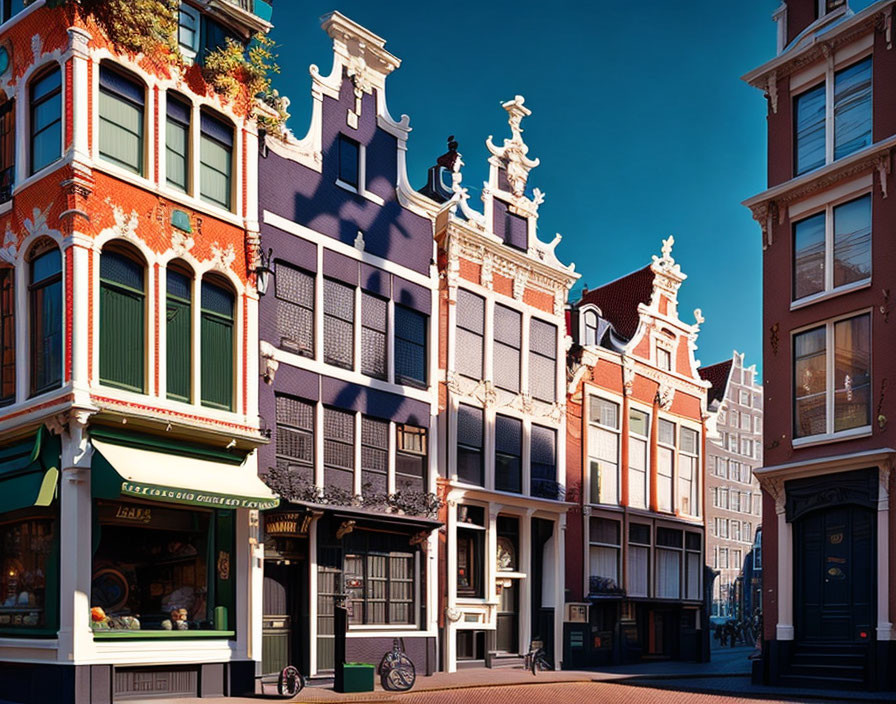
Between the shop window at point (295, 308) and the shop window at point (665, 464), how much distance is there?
53.3 feet

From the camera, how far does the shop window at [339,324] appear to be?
25578 millimetres

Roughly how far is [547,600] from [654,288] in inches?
457

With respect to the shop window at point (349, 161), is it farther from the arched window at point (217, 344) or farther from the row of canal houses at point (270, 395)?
the arched window at point (217, 344)

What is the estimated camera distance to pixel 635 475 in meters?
36.4

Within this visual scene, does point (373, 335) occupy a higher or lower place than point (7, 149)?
lower

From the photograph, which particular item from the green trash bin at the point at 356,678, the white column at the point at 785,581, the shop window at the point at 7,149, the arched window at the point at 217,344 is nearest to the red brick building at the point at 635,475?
the white column at the point at 785,581

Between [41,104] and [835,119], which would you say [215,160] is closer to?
[41,104]

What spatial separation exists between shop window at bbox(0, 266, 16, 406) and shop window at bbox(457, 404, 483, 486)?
11.7 meters

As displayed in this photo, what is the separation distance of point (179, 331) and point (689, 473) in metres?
22.3

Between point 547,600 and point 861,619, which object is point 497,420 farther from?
point 861,619

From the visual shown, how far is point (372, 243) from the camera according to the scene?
88.4 ft

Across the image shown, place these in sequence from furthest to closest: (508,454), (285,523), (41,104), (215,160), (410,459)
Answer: (508,454) → (410,459) → (285,523) → (215,160) → (41,104)

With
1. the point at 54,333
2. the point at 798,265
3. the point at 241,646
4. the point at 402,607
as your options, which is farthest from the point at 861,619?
the point at 54,333

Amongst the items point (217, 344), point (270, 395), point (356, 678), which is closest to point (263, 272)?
point (217, 344)
